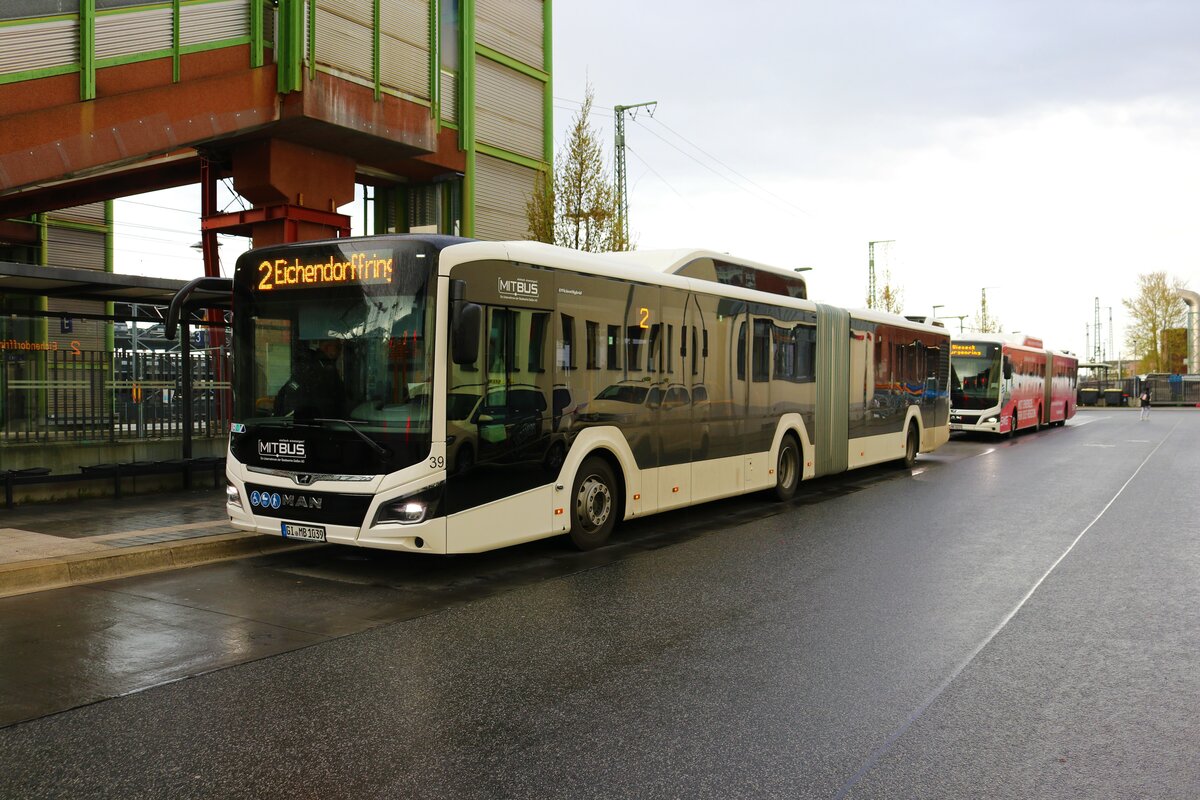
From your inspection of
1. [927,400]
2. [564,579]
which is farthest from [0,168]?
[927,400]

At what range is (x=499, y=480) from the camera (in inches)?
336

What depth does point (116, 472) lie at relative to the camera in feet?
40.9

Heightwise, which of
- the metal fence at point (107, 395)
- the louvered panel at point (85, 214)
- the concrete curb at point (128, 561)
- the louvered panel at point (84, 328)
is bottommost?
the concrete curb at point (128, 561)

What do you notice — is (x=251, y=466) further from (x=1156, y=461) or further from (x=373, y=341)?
(x=1156, y=461)

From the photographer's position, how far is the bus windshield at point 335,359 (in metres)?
7.96

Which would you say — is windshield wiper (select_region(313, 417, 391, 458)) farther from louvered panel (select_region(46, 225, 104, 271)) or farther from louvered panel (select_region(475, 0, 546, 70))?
louvered panel (select_region(46, 225, 104, 271))

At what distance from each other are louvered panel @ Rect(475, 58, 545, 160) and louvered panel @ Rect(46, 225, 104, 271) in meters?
11.5

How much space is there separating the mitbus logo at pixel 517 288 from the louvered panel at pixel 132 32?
33.6ft

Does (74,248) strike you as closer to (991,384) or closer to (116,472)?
(116,472)

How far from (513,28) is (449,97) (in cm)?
460

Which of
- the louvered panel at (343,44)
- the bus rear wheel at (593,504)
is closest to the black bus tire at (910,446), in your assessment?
the bus rear wheel at (593,504)

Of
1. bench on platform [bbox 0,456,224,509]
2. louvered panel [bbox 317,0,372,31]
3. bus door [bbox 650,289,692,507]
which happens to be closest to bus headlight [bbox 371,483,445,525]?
bus door [bbox 650,289,692,507]

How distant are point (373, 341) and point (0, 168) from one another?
366 inches

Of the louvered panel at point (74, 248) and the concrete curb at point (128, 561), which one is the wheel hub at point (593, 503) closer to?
the concrete curb at point (128, 561)
